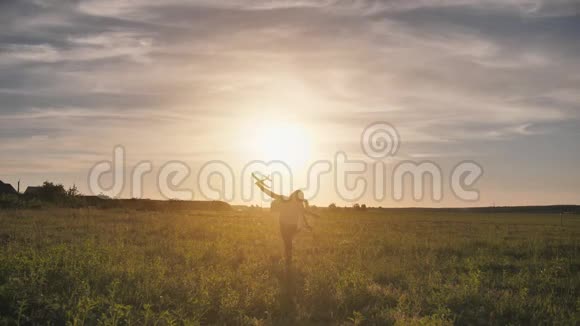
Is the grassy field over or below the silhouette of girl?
below

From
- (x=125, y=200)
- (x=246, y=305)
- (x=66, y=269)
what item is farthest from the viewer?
(x=125, y=200)

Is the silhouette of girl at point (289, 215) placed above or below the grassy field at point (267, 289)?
above

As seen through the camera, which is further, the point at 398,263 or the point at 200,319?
the point at 398,263

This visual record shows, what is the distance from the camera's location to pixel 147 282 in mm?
9750

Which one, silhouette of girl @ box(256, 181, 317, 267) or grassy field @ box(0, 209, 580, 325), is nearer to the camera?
grassy field @ box(0, 209, 580, 325)

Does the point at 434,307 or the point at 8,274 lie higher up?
the point at 8,274

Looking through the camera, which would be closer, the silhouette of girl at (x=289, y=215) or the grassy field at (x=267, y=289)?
the grassy field at (x=267, y=289)

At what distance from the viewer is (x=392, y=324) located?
8.64 m

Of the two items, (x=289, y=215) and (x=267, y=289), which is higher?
(x=289, y=215)

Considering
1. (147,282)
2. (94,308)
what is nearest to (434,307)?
(147,282)

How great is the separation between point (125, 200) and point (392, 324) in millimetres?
62531

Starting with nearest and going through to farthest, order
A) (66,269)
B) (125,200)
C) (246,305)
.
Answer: (246,305)
(66,269)
(125,200)

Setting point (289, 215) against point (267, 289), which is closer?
point (267, 289)

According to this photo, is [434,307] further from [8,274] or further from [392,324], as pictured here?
[8,274]
